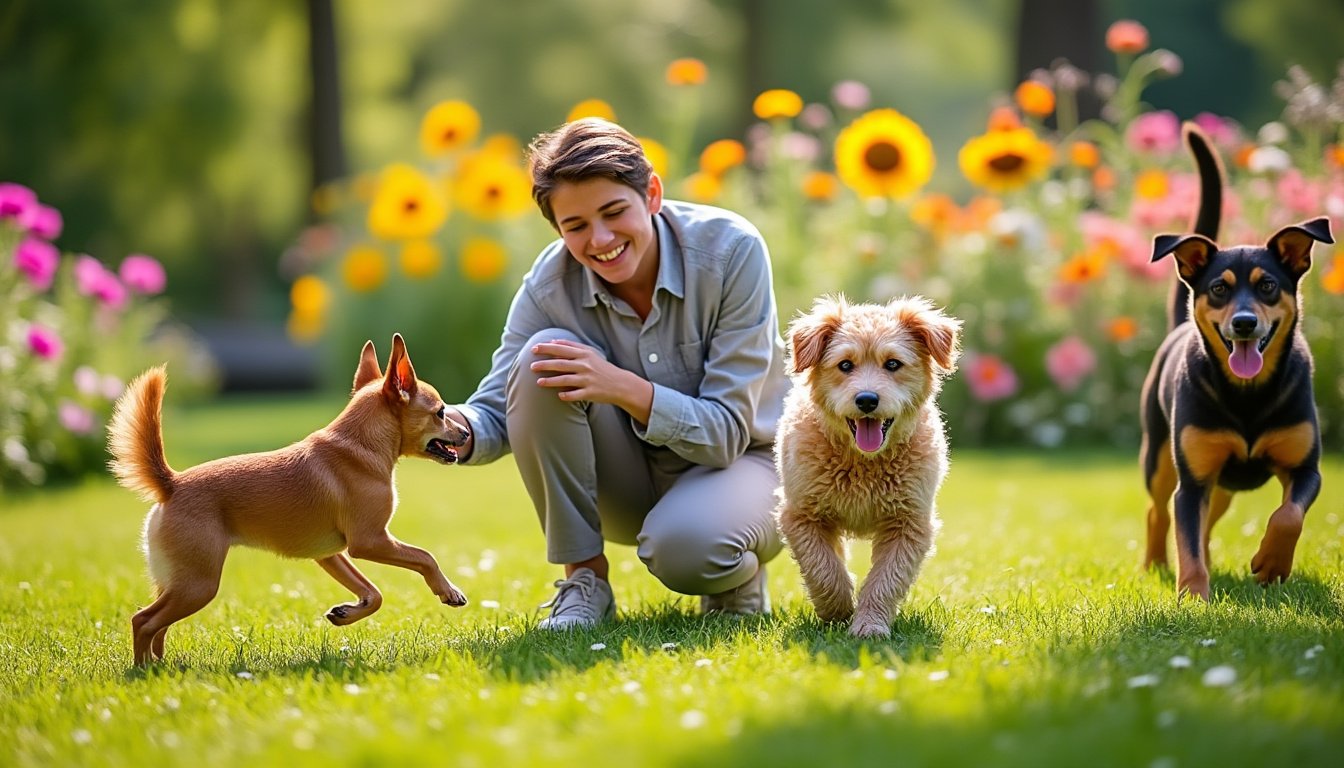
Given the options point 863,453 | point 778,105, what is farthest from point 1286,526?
point 778,105

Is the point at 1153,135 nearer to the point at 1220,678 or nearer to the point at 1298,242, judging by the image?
the point at 1298,242

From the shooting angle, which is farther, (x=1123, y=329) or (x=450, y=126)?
(x=450, y=126)

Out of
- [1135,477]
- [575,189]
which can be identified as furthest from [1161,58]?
[575,189]

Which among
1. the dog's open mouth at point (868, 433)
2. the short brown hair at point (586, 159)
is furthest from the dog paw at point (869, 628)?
the short brown hair at point (586, 159)

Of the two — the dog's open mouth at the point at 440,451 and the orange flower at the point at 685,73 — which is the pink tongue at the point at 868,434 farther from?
the orange flower at the point at 685,73

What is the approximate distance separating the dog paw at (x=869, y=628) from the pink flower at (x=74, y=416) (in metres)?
7.13

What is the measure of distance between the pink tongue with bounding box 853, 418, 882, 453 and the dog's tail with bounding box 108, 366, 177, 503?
6.74 feet

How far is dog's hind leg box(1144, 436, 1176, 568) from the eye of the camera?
16.3 ft

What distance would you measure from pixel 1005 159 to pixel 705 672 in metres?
6.66

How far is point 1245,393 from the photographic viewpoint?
14.2 ft

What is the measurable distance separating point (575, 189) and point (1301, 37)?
2088cm

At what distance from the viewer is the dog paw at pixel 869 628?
3.90 m

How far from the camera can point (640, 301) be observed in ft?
15.2

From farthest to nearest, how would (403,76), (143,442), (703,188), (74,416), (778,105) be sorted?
(403,76) < (703,188) < (778,105) < (74,416) < (143,442)
